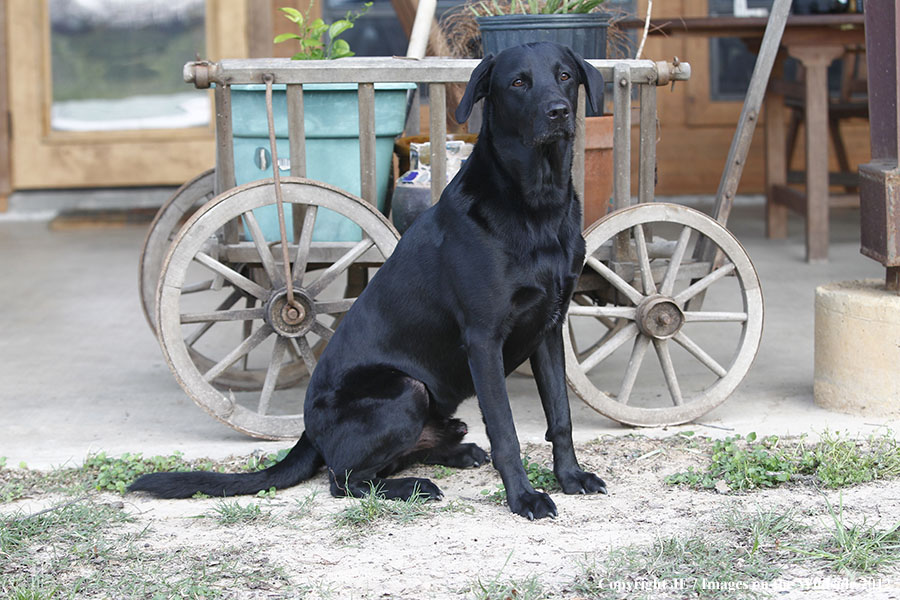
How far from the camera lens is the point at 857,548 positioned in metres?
2.44

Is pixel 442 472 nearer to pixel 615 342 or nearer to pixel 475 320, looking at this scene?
pixel 475 320

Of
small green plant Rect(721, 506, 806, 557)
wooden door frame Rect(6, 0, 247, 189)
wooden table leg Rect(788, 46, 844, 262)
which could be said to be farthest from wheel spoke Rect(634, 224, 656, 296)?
wooden door frame Rect(6, 0, 247, 189)

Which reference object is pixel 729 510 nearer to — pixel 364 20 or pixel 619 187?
pixel 619 187

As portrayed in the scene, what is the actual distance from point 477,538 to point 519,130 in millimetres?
1030

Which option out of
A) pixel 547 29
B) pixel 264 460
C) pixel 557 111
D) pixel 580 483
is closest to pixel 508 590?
pixel 580 483

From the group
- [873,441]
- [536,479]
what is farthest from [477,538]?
[873,441]

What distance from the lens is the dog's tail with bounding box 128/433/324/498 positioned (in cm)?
294

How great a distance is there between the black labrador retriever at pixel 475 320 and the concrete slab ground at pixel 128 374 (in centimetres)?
54

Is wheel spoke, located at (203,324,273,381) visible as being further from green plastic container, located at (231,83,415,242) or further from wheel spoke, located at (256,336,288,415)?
green plastic container, located at (231,83,415,242)

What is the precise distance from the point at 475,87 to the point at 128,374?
88.7 inches

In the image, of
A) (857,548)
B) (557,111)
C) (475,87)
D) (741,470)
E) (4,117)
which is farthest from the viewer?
(4,117)

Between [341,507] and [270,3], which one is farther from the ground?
[270,3]

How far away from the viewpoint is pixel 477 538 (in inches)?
105

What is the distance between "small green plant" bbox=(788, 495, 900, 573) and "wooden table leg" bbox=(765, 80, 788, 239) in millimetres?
4445
